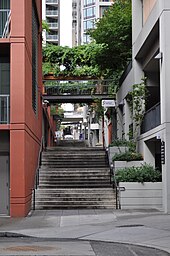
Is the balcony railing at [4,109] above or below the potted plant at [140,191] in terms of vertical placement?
above

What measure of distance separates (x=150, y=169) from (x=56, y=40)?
92.3 meters

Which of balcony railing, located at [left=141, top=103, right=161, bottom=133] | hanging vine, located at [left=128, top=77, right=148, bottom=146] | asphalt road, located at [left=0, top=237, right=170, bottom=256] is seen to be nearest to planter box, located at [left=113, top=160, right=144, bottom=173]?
balcony railing, located at [left=141, top=103, right=161, bottom=133]

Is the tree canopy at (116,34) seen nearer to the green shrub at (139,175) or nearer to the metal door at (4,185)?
the green shrub at (139,175)

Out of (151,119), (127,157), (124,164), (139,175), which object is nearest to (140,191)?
(139,175)

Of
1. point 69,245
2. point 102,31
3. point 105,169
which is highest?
point 102,31

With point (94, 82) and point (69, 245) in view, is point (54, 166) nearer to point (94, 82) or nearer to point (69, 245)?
point (94, 82)

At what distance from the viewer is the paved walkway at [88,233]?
41.0 feet

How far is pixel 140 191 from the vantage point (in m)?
22.2

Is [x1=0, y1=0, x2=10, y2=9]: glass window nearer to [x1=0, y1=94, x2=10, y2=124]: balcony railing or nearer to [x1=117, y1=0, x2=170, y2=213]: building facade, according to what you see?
[x1=0, y1=94, x2=10, y2=124]: balcony railing

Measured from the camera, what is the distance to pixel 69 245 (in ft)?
43.2

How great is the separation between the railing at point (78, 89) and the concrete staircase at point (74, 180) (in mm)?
6769

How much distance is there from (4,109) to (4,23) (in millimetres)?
3561

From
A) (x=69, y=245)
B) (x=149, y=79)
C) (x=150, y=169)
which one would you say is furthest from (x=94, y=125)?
(x=69, y=245)

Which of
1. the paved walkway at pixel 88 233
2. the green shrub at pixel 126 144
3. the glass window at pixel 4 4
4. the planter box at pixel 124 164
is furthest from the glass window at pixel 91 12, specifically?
the paved walkway at pixel 88 233
